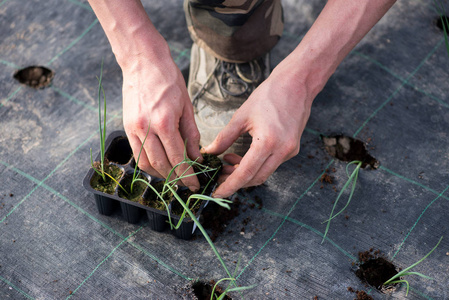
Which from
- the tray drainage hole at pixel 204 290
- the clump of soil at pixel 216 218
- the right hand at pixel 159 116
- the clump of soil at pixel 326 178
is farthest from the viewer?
the clump of soil at pixel 326 178

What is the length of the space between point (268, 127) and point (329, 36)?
350 mm

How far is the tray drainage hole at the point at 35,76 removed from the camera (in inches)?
71.7

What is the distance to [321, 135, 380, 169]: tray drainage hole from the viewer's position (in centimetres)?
164

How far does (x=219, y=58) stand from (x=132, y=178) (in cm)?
63

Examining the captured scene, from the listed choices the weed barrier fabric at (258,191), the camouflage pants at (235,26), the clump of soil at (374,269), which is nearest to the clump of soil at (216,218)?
the weed barrier fabric at (258,191)

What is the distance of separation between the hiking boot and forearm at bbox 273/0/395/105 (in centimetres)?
40

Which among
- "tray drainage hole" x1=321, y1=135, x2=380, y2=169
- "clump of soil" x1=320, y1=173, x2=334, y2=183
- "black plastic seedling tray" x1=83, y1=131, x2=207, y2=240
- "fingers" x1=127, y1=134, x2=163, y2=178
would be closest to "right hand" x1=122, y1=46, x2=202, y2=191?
"fingers" x1=127, y1=134, x2=163, y2=178

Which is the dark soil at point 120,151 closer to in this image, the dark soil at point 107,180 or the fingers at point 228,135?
the dark soil at point 107,180

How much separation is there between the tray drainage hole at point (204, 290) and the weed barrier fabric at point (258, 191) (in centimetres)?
2

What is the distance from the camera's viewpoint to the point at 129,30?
1288 millimetres

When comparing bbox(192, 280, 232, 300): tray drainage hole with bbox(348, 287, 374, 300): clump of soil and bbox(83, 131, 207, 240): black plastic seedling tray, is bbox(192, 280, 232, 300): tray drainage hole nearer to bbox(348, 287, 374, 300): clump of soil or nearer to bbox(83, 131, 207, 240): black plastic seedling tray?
bbox(83, 131, 207, 240): black plastic seedling tray

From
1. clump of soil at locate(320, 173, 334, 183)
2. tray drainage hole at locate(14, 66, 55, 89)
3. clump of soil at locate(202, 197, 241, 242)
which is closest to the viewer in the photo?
clump of soil at locate(202, 197, 241, 242)

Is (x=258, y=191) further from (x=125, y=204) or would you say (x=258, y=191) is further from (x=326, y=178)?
(x=125, y=204)

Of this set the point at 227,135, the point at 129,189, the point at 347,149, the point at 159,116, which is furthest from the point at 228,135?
the point at 347,149
